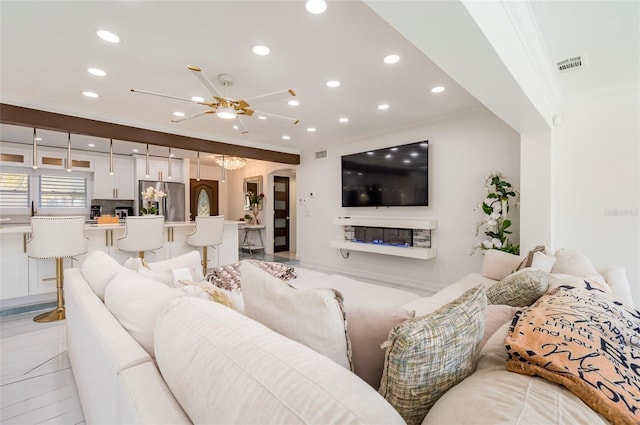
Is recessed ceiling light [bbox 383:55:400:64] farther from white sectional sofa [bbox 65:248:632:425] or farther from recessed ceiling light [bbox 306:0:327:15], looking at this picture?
white sectional sofa [bbox 65:248:632:425]

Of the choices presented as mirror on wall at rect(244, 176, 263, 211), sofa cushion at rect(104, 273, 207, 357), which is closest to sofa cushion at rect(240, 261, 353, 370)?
sofa cushion at rect(104, 273, 207, 357)

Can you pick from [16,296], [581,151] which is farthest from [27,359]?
[581,151]

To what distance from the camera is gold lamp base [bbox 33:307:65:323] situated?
3143 millimetres

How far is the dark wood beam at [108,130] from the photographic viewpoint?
11.8 ft

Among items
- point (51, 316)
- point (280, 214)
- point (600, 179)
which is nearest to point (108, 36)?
point (51, 316)

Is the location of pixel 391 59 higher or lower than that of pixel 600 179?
higher

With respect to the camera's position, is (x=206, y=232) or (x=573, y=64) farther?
(x=206, y=232)

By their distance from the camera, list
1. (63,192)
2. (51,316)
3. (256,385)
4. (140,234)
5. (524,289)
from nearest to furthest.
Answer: (256,385) < (524,289) < (51,316) < (140,234) < (63,192)

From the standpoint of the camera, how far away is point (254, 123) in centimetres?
459

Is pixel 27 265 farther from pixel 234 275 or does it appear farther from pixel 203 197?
pixel 203 197

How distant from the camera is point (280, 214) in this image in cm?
819

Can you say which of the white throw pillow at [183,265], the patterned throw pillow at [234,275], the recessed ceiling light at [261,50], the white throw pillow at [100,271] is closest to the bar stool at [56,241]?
the white throw pillow at [183,265]

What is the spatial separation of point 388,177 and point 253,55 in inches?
117

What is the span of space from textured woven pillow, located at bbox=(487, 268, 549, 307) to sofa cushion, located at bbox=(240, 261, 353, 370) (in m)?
1.26
